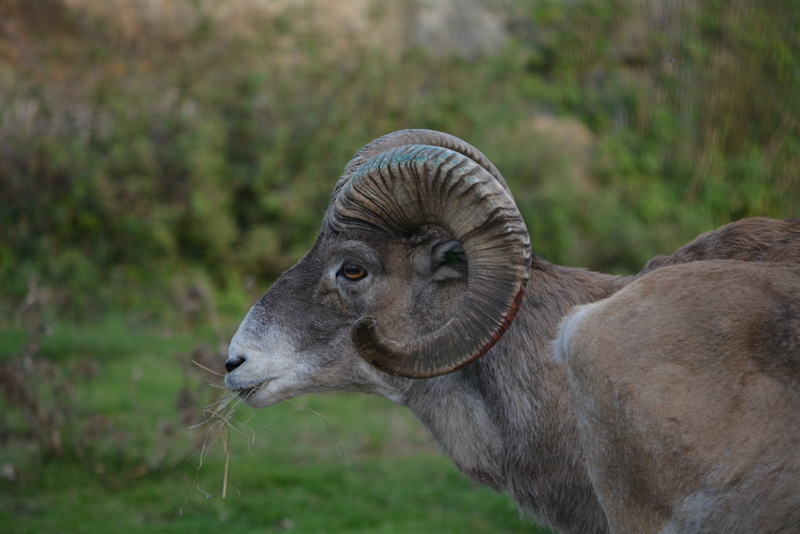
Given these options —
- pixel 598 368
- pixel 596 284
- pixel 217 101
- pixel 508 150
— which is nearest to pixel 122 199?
pixel 217 101

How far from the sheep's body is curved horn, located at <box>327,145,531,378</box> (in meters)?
A: 0.58

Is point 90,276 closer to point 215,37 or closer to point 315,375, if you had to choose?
point 215,37

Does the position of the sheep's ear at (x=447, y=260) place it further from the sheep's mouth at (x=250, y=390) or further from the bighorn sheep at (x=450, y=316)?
the sheep's mouth at (x=250, y=390)

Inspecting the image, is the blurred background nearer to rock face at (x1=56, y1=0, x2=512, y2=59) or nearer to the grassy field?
rock face at (x1=56, y1=0, x2=512, y2=59)

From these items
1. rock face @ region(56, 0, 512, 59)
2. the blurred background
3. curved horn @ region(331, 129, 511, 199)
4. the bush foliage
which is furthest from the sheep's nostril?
rock face @ region(56, 0, 512, 59)

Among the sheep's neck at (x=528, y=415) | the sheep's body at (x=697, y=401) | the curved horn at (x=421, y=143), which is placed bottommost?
the sheep's neck at (x=528, y=415)

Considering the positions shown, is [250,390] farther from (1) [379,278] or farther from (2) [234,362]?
(1) [379,278]

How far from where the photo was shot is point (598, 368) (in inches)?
134

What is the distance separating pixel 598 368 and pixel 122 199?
11433 mm

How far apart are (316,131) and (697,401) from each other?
11.9m

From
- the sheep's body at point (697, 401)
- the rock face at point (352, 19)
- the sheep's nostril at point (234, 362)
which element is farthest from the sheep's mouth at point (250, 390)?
the rock face at point (352, 19)

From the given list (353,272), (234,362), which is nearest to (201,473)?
(234,362)

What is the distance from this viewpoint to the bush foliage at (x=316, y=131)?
13.2 meters

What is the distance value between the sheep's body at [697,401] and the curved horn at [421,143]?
1474 mm
